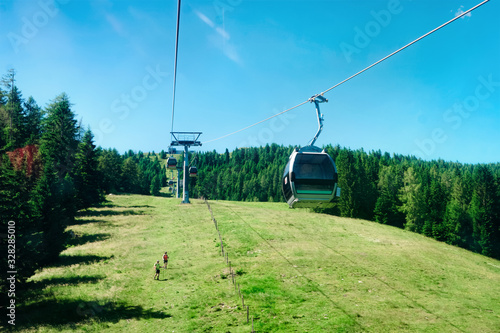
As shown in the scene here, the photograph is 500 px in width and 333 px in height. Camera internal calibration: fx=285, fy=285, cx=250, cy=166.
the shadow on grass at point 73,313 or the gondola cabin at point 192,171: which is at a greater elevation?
the gondola cabin at point 192,171

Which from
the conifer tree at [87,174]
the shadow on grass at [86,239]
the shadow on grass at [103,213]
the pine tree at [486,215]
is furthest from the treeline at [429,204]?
the shadow on grass at [86,239]

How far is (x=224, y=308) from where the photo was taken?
22.3 meters

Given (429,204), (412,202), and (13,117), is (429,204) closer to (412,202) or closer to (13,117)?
(412,202)

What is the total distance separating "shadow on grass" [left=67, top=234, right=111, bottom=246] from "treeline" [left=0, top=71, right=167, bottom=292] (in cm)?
342

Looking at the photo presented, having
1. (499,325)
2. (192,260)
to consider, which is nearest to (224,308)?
(192,260)

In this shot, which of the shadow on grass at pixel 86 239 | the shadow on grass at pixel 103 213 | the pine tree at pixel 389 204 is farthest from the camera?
the pine tree at pixel 389 204

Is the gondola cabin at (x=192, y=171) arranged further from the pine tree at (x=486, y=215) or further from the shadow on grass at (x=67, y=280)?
the pine tree at (x=486, y=215)

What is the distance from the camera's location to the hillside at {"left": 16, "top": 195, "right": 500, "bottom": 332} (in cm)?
Answer: 2050

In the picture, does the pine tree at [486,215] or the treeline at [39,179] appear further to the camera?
the pine tree at [486,215]

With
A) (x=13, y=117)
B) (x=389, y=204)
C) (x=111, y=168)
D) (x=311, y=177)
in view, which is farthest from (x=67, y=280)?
(x=389, y=204)

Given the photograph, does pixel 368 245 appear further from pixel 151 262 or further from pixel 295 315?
pixel 151 262

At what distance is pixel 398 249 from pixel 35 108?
3385 inches

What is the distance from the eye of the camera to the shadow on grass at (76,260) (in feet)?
96.2

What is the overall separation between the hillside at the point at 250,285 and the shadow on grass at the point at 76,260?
0.31 ft
